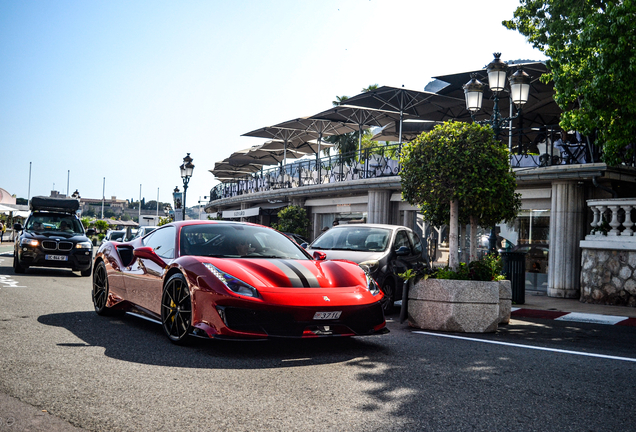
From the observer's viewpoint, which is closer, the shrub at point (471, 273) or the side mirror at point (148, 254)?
the side mirror at point (148, 254)

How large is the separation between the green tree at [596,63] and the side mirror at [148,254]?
908cm

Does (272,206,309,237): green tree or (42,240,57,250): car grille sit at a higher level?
(272,206,309,237): green tree

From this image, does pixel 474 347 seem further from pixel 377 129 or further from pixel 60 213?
pixel 377 129

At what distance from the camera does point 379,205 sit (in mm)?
21750

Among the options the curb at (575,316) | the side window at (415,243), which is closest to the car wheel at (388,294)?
the side window at (415,243)

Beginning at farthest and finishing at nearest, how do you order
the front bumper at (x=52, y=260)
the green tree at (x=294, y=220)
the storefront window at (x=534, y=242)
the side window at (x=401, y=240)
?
1. the green tree at (x=294, y=220)
2. the storefront window at (x=534, y=242)
3. the front bumper at (x=52, y=260)
4. the side window at (x=401, y=240)

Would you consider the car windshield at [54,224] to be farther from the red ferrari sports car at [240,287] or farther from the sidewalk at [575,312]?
the sidewalk at [575,312]

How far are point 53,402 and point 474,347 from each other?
426cm

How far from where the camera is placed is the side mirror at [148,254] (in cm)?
656

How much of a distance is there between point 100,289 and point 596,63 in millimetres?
10016

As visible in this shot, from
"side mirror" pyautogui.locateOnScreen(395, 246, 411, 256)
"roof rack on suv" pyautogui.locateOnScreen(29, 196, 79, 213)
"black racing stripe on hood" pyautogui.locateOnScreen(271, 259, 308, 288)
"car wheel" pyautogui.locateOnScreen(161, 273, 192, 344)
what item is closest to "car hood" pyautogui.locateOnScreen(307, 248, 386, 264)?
"side mirror" pyautogui.locateOnScreen(395, 246, 411, 256)

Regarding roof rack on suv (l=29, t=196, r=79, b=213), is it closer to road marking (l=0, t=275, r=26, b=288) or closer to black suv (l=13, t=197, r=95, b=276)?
black suv (l=13, t=197, r=95, b=276)

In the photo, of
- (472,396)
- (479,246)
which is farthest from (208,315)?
(479,246)

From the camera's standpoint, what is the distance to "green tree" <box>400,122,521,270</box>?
27.7 ft
